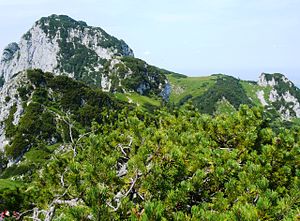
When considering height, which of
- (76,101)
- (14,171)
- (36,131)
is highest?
(76,101)

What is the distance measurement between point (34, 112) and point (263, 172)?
113m

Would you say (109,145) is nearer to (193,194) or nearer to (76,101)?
(193,194)

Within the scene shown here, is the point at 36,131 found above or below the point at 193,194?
below

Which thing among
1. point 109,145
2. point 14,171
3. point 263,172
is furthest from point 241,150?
point 14,171

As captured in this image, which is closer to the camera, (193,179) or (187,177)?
(193,179)

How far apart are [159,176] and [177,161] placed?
3.50ft

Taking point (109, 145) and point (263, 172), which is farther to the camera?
point (109, 145)

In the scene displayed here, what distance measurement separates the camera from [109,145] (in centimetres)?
1722

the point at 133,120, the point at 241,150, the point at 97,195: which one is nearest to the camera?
the point at 97,195

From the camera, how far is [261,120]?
48.2 ft

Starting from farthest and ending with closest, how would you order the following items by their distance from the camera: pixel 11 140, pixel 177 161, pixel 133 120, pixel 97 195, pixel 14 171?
pixel 11 140 → pixel 14 171 → pixel 133 120 → pixel 177 161 → pixel 97 195

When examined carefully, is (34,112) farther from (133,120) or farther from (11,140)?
(133,120)

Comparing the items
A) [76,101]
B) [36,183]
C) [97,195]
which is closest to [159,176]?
[97,195]

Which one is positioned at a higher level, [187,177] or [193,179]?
[193,179]
